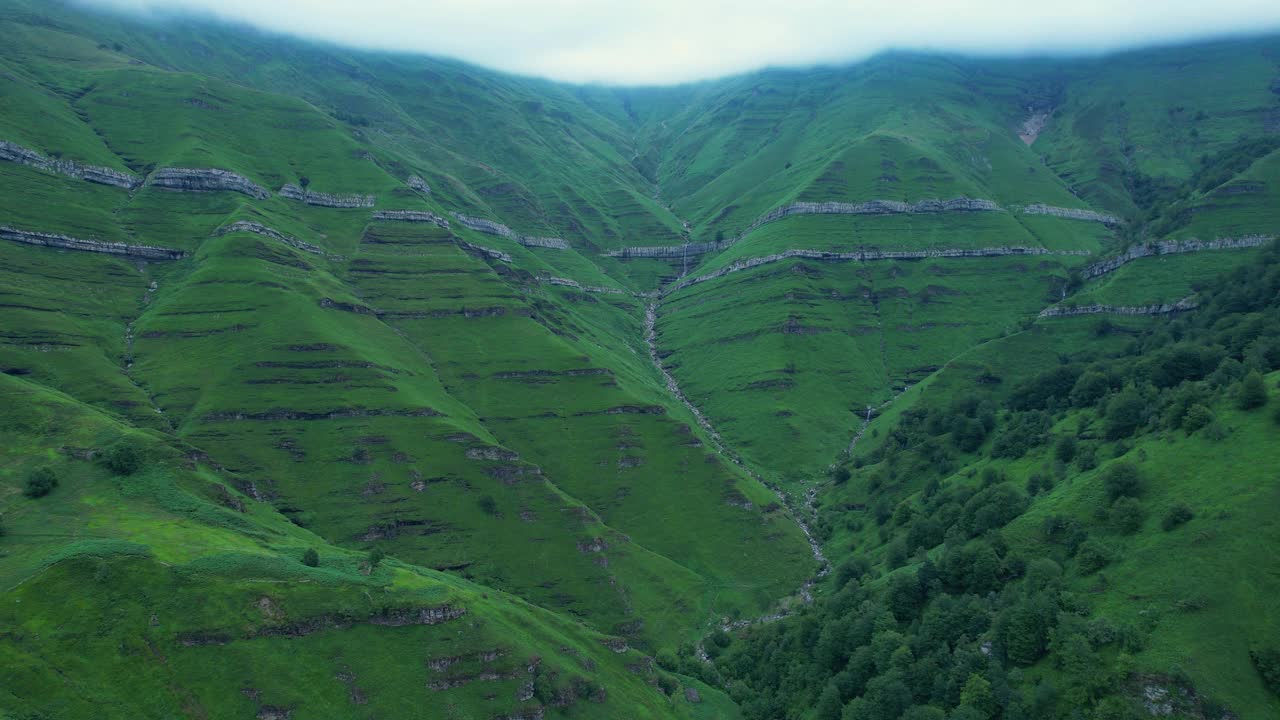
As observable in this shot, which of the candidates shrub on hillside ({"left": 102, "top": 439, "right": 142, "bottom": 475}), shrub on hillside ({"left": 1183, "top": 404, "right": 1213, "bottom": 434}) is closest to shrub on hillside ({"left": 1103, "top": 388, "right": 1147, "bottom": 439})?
shrub on hillside ({"left": 1183, "top": 404, "right": 1213, "bottom": 434})

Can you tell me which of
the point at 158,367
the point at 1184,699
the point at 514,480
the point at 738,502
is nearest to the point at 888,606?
the point at 1184,699

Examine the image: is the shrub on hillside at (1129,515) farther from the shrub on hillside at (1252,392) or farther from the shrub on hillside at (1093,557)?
the shrub on hillside at (1252,392)

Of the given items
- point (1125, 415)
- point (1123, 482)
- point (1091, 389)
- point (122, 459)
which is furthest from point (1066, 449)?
point (122, 459)

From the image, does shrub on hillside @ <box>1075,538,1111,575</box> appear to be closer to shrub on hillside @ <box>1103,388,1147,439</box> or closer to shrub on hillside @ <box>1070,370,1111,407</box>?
shrub on hillside @ <box>1103,388,1147,439</box>

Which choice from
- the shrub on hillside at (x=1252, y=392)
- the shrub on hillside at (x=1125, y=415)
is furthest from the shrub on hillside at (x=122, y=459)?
the shrub on hillside at (x=1252, y=392)

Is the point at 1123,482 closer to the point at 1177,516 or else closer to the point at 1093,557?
the point at 1177,516

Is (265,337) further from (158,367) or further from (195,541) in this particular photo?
(195,541)
